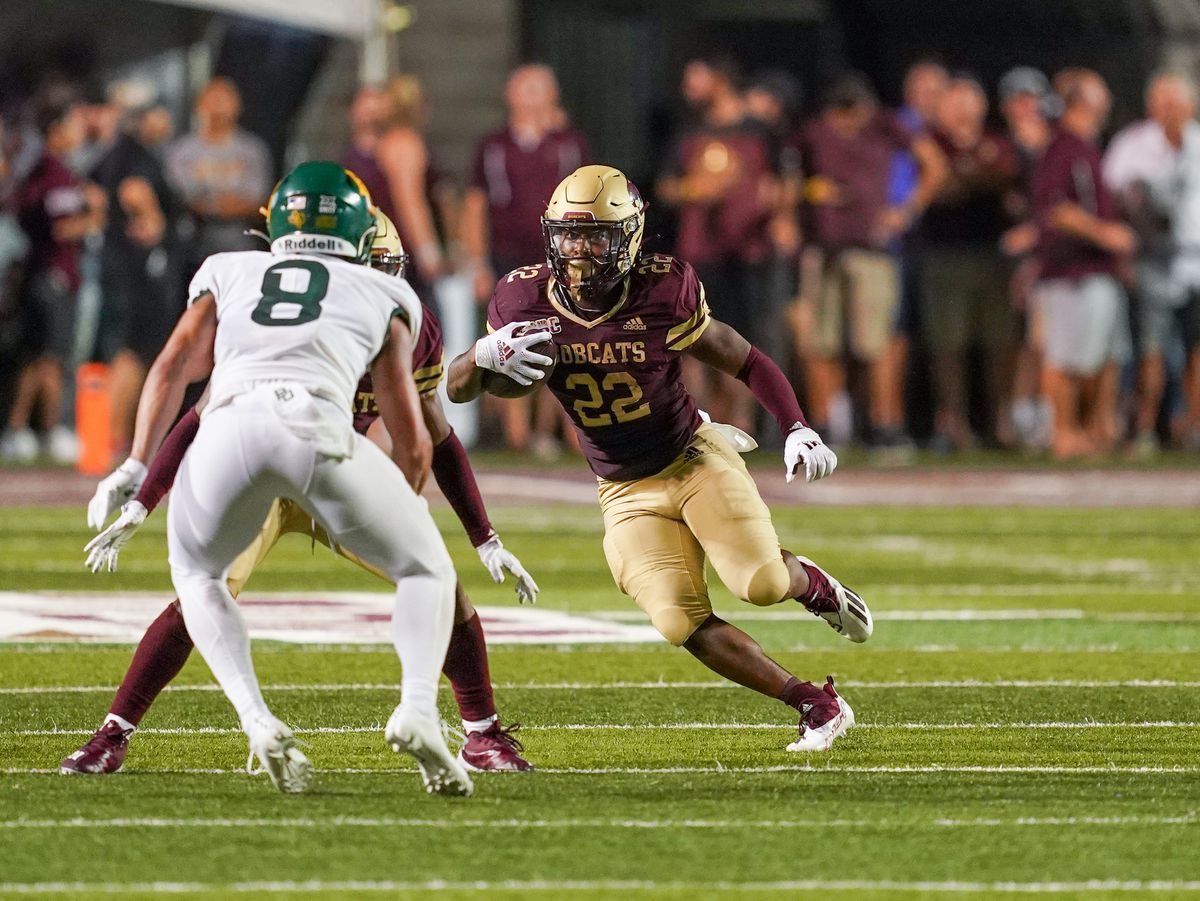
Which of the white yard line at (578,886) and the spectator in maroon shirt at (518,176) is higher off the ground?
the spectator in maroon shirt at (518,176)

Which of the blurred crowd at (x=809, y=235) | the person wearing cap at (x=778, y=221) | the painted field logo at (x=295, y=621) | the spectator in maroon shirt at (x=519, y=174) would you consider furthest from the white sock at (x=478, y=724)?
the person wearing cap at (x=778, y=221)

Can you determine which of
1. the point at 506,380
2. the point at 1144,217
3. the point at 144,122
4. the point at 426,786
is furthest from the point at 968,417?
the point at 426,786

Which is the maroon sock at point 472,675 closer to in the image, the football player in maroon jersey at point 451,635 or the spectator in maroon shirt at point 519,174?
the football player in maroon jersey at point 451,635

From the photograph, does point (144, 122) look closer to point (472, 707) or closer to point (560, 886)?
point (472, 707)

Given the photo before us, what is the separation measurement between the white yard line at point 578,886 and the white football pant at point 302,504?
669 mm

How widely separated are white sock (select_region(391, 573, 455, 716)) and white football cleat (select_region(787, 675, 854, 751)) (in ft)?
4.33

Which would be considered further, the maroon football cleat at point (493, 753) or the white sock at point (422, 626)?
the maroon football cleat at point (493, 753)

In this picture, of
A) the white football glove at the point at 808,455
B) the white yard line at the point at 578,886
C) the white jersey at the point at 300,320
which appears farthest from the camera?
the white football glove at the point at 808,455

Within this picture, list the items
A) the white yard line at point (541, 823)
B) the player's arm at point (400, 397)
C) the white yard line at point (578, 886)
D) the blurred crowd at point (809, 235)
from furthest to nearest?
the blurred crowd at point (809, 235) → the player's arm at point (400, 397) → the white yard line at point (541, 823) → the white yard line at point (578, 886)

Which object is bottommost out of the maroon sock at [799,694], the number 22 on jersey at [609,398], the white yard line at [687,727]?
the white yard line at [687,727]

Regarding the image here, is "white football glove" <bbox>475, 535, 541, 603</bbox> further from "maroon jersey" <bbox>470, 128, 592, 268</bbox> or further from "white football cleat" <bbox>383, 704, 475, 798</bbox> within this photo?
"maroon jersey" <bbox>470, 128, 592, 268</bbox>

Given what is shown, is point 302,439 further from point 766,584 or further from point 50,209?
point 50,209

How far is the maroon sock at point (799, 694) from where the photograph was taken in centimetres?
631

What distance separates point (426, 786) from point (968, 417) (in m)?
12.1
